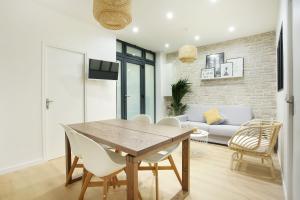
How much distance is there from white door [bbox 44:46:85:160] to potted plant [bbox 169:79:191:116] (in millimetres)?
2837

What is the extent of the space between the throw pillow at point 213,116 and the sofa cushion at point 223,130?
285mm

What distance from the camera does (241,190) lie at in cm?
202

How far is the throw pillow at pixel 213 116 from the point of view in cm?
418

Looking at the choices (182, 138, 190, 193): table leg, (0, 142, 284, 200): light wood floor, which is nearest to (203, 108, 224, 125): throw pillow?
(0, 142, 284, 200): light wood floor

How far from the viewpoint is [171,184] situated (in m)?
2.16

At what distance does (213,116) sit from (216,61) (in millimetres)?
1583

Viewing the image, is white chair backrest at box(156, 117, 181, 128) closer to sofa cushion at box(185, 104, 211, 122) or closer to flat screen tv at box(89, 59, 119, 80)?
flat screen tv at box(89, 59, 119, 80)

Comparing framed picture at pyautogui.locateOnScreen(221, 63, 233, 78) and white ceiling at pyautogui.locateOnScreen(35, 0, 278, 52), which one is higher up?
white ceiling at pyautogui.locateOnScreen(35, 0, 278, 52)

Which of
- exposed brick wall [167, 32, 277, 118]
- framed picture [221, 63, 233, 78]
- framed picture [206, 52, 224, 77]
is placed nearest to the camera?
exposed brick wall [167, 32, 277, 118]

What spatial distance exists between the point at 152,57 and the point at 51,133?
157 inches

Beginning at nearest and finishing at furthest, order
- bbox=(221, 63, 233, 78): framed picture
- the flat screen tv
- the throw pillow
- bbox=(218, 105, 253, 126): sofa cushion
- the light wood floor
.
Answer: the light wood floor < the flat screen tv < bbox=(218, 105, 253, 126): sofa cushion < the throw pillow < bbox=(221, 63, 233, 78): framed picture

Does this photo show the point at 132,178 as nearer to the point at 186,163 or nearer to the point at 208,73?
the point at 186,163

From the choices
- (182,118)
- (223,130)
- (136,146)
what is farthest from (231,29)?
(136,146)

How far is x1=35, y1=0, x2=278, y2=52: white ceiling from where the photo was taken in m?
2.74
